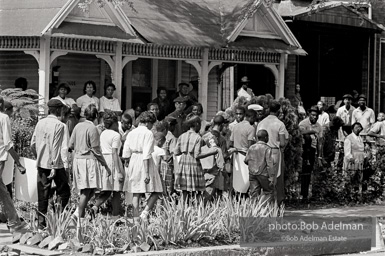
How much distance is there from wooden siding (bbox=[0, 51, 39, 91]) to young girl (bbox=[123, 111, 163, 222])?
8.11 metres

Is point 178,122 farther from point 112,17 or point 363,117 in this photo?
point 363,117

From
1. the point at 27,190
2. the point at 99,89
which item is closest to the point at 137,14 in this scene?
the point at 99,89

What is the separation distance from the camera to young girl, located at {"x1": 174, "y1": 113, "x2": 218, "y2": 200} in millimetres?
13664

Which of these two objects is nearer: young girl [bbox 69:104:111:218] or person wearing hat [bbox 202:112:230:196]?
young girl [bbox 69:104:111:218]

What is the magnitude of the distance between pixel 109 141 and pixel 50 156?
1.41 metres

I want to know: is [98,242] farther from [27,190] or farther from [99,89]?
[99,89]

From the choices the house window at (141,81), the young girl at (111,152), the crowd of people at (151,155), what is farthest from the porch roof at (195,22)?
A: the young girl at (111,152)

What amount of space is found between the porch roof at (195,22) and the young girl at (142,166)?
664cm

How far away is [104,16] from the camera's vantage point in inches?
733

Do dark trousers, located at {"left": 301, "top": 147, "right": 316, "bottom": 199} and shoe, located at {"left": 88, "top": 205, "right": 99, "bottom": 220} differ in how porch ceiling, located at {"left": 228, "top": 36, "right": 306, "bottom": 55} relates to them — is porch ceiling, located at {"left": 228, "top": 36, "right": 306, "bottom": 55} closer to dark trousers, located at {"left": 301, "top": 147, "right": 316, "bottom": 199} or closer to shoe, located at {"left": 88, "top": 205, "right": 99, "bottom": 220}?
dark trousers, located at {"left": 301, "top": 147, "right": 316, "bottom": 199}

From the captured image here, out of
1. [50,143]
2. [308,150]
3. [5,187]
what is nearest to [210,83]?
[308,150]

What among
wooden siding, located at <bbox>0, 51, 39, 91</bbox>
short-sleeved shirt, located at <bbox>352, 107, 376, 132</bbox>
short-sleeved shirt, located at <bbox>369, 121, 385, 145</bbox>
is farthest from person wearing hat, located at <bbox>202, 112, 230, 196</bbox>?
short-sleeved shirt, located at <bbox>352, 107, 376, 132</bbox>

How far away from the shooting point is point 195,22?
20938 mm

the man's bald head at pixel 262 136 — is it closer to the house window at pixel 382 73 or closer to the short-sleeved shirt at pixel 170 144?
the short-sleeved shirt at pixel 170 144
